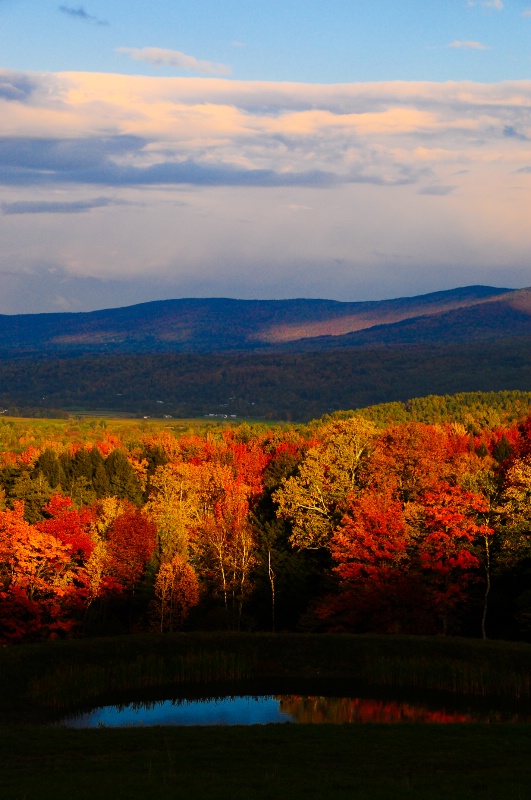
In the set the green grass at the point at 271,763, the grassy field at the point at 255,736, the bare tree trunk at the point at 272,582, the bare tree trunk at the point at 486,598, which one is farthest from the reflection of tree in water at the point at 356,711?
the bare tree trunk at the point at 272,582

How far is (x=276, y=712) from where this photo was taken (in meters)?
49.2

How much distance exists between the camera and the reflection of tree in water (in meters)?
47.5

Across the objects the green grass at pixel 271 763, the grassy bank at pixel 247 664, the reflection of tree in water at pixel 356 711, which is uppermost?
the green grass at pixel 271 763

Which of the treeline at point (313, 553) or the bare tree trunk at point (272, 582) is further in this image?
the bare tree trunk at point (272, 582)

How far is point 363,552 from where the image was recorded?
Result: 6581 centimetres

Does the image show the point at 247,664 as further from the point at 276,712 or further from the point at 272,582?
A: the point at 272,582

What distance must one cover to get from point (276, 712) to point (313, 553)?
27604mm

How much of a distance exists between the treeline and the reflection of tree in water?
1347cm

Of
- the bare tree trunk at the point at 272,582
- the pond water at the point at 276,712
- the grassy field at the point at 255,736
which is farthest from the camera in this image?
the bare tree trunk at the point at 272,582

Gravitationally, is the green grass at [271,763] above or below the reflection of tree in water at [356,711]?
above

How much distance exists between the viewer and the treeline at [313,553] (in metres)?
65.4

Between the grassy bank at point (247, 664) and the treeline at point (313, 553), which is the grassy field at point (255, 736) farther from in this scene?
the treeline at point (313, 553)

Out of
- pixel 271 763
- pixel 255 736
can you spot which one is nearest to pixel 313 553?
pixel 255 736

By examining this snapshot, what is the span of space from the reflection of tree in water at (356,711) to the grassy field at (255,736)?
3362mm
